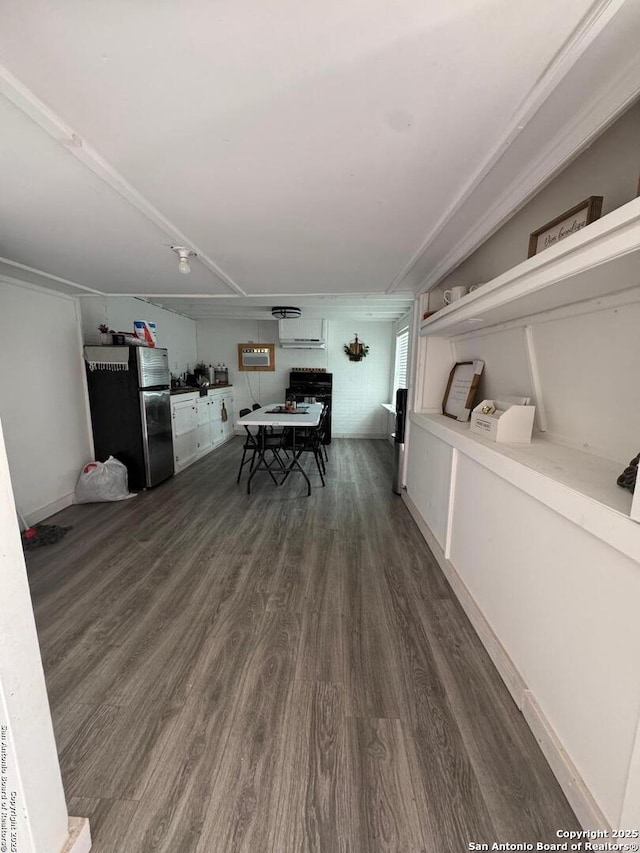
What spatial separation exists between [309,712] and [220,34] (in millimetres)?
2302

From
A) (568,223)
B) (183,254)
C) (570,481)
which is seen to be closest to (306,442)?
(183,254)

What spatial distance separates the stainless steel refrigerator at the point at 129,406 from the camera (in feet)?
12.0

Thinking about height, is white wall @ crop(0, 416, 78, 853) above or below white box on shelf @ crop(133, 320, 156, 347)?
below

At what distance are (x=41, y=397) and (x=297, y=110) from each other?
3549mm

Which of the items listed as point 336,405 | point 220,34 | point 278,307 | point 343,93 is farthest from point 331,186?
point 336,405

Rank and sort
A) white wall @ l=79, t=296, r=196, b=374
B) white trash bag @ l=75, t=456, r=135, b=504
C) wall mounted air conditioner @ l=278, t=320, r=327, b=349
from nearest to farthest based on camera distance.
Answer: white trash bag @ l=75, t=456, r=135, b=504 < white wall @ l=79, t=296, r=196, b=374 < wall mounted air conditioner @ l=278, t=320, r=327, b=349

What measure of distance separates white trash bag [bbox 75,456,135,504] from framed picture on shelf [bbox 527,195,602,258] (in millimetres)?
4201

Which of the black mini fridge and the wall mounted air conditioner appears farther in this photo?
the wall mounted air conditioner

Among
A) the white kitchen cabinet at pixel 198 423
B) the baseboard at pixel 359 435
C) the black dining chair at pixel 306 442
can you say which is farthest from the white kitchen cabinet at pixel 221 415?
the baseboard at pixel 359 435

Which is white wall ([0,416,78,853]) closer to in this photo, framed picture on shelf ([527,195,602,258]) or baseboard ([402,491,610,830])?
baseboard ([402,491,610,830])

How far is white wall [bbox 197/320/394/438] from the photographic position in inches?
256

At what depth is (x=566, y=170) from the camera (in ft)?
4.74

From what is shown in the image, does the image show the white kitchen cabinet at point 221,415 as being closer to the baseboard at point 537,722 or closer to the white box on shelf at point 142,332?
the white box on shelf at point 142,332

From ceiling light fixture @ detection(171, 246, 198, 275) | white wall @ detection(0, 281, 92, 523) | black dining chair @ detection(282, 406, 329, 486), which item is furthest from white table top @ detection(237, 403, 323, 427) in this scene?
white wall @ detection(0, 281, 92, 523)
